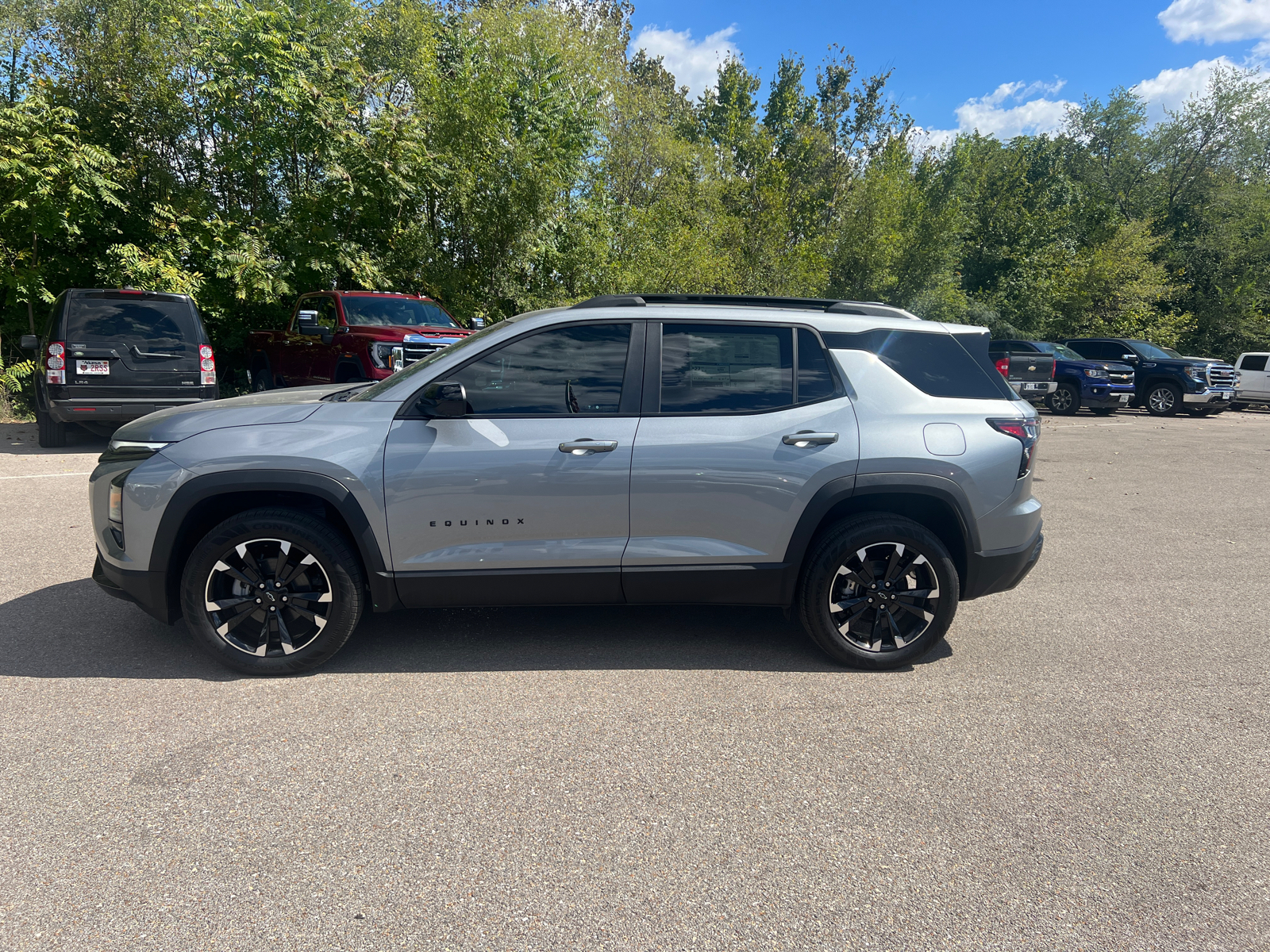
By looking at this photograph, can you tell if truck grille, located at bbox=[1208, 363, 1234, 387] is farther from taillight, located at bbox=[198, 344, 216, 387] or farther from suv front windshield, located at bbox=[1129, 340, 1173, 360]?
taillight, located at bbox=[198, 344, 216, 387]

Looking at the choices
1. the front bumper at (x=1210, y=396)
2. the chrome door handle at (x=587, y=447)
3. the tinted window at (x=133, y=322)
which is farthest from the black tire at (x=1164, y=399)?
the chrome door handle at (x=587, y=447)

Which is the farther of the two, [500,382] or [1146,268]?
[1146,268]

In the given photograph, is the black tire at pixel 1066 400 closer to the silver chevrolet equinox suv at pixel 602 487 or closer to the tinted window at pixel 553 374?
the silver chevrolet equinox suv at pixel 602 487

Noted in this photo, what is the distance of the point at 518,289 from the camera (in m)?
17.7

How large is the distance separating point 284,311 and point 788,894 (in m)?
15.8

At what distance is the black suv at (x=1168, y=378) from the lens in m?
21.9

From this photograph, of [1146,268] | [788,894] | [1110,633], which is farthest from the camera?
[1146,268]

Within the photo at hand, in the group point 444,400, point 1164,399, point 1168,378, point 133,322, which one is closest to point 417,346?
point 133,322

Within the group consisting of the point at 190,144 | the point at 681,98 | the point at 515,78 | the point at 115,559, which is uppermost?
the point at 681,98

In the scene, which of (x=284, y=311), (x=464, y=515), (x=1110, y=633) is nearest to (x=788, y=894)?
(x=464, y=515)

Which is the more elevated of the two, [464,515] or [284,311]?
[284,311]

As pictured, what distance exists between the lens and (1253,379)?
25391 mm

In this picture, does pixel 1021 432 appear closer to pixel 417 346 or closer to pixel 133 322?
pixel 417 346

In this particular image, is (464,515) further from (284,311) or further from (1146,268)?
(1146,268)
